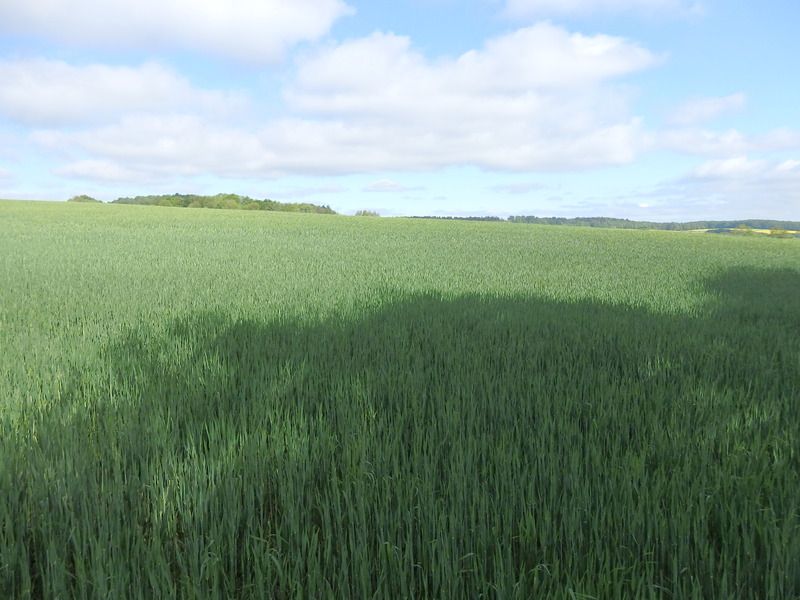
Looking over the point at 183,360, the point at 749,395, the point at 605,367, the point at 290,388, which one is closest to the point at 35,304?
the point at 183,360

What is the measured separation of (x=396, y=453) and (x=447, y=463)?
32 centimetres

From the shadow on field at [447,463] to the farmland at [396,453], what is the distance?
0.07ft

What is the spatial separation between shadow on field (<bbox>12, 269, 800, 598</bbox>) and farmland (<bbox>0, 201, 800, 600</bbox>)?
0.02 meters

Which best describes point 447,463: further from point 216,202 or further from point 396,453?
point 216,202

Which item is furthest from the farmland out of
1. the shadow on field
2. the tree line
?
the tree line

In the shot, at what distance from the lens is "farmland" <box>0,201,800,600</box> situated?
2.16 metres

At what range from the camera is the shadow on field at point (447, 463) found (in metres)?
2.17

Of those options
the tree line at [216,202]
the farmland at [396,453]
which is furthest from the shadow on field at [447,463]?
the tree line at [216,202]

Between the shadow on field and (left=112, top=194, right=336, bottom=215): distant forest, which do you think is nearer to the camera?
the shadow on field

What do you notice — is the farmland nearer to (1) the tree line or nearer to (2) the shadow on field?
(2) the shadow on field

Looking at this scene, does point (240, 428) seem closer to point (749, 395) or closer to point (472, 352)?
point (472, 352)

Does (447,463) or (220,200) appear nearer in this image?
(447,463)

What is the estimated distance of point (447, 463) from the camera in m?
3.10

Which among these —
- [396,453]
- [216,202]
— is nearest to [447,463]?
[396,453]
